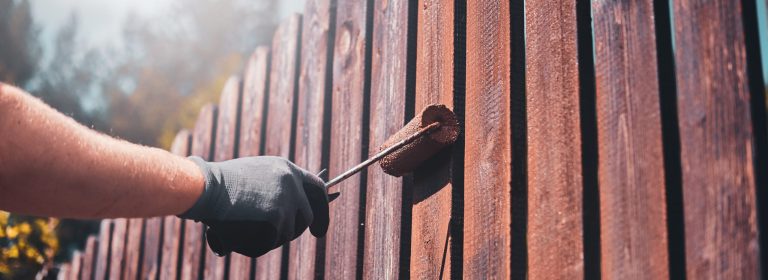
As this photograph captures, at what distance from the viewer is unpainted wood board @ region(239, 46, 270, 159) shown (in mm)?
3604

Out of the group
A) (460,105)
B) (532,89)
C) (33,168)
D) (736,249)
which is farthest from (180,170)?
(736,249)

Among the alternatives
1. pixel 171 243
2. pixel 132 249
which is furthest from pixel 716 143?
pixel 132 249

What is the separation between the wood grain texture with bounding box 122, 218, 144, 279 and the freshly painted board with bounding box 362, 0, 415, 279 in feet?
10.1

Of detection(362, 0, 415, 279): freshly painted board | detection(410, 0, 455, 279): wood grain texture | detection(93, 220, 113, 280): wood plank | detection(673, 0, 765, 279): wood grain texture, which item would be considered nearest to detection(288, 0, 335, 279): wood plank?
detection(362, 0, 415, 279): freshly painted board

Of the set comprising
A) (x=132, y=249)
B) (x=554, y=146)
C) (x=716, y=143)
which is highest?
(x=132, y=249)

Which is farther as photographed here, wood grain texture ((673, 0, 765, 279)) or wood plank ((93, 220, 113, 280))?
wood plank ((93, 220, 113, 280))

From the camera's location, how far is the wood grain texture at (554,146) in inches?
59.4

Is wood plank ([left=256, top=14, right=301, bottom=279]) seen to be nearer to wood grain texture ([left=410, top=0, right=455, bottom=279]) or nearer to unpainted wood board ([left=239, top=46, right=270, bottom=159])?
unpainted wood board ([left=239, top=46, right=270, bottom=159])

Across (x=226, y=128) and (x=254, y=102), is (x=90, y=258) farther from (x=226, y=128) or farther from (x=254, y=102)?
(x=254, y=102)

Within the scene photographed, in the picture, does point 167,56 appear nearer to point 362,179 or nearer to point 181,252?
point 181,252

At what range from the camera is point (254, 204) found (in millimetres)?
2156

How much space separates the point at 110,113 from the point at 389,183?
2702 centimetres

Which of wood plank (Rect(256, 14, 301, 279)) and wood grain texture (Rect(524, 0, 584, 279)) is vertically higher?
wood plank (Rect(256, 14, 301, 279))

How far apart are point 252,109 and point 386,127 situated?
1535 mm
